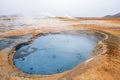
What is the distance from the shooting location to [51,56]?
1046 cm

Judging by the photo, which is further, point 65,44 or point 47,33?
point 47,33

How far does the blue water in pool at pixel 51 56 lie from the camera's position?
8.71 meters

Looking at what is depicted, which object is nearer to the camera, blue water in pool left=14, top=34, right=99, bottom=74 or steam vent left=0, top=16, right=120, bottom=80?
steam vent left=0, top=16, right=120, bottom=80

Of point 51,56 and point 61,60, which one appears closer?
point 61,60

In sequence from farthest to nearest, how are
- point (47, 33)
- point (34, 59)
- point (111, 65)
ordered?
1. point (47, 33)
2. point (34, 59)
3. point (111, 65)

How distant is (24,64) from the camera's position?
9.38 meters

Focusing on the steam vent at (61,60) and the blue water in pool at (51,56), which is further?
the blue water in pool at (51,56)

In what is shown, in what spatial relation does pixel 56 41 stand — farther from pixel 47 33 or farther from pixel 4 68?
pixel 4 68

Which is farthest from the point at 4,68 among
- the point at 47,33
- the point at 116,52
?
the point at 47,33

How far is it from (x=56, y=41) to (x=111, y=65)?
789 cm

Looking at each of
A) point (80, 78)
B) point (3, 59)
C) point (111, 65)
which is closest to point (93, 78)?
point (80, 78)

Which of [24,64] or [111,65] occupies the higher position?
[111,65]

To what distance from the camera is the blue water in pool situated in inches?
343

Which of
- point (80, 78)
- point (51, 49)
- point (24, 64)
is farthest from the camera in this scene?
point (51, 49)
